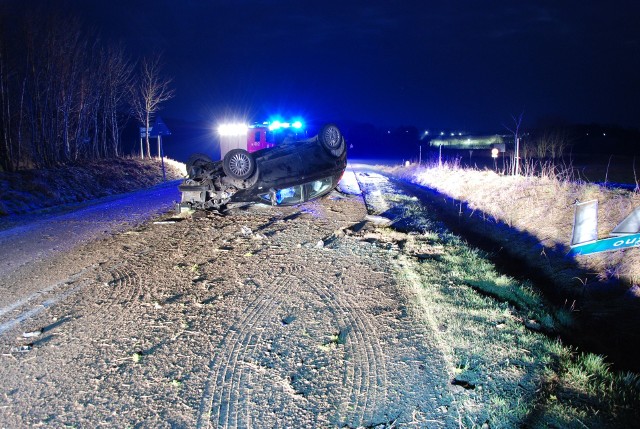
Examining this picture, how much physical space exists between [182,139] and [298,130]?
62.4 metres

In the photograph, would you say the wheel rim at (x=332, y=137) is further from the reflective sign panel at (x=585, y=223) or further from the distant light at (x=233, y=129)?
the reflective sign panel at (x=585, y=223)

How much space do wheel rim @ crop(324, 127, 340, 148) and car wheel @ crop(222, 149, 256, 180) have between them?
7.03ft

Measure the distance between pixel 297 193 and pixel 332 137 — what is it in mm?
1675

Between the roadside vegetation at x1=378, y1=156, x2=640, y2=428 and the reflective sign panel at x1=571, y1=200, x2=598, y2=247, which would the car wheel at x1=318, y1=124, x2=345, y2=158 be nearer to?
the roadside vegetation at x1=378, y1=156, x2=640, y2=428

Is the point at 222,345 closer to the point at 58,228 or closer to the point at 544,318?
the point at 544,318

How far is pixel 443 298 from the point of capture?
5078 millimetres

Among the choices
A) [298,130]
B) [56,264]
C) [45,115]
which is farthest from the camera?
[45,115]

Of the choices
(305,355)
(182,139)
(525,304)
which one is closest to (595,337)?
(525,304)

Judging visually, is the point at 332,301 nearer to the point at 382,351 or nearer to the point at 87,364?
the point at 382,351

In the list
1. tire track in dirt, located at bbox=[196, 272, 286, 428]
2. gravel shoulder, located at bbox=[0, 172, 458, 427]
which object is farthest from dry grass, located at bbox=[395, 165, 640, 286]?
tire track in dirt, located at bbox=[196, 272, 286, 428]

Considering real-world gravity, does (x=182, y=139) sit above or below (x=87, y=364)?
above

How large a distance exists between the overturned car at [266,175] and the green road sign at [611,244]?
5693 millimetres

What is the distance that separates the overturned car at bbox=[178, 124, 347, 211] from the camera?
934 centimetres

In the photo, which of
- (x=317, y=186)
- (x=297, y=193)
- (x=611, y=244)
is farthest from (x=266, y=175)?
(x=611, y=244)
